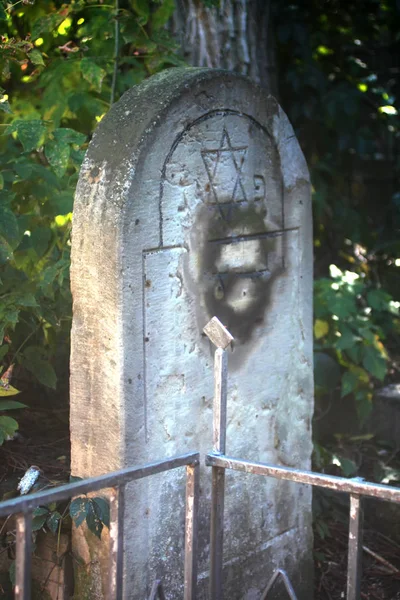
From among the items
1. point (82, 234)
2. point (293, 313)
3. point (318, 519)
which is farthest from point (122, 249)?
point (318, 519)

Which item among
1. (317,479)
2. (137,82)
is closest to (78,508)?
(317,479)

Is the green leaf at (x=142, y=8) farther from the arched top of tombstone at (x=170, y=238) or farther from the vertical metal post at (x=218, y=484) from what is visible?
the vertical metal post at (x=218, y=484)

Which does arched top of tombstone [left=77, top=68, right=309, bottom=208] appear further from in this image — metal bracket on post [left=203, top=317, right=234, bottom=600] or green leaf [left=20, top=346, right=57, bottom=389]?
green leaf [left=20, top=346, right=57, bottom=389]

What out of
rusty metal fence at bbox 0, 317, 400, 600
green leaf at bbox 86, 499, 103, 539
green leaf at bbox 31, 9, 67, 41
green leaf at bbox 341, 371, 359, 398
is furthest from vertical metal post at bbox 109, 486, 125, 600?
green leaf at bbox 341, 371, 359, 398

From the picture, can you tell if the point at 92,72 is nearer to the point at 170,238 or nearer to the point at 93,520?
the point at 170,238

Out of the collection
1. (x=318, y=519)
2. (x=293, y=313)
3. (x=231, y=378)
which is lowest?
(x=318, y=519)

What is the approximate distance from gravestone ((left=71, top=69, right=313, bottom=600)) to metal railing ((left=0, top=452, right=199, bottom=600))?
398 millimetres

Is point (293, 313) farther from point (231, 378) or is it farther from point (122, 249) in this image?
point (122, 249)

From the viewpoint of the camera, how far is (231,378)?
2.78 m

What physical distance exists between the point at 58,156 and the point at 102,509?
1198 mm

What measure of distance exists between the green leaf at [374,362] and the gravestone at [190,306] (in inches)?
32.8

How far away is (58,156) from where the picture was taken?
2812 mm

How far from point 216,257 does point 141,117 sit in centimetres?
53

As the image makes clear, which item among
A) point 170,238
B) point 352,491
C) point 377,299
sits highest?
point 170,238
